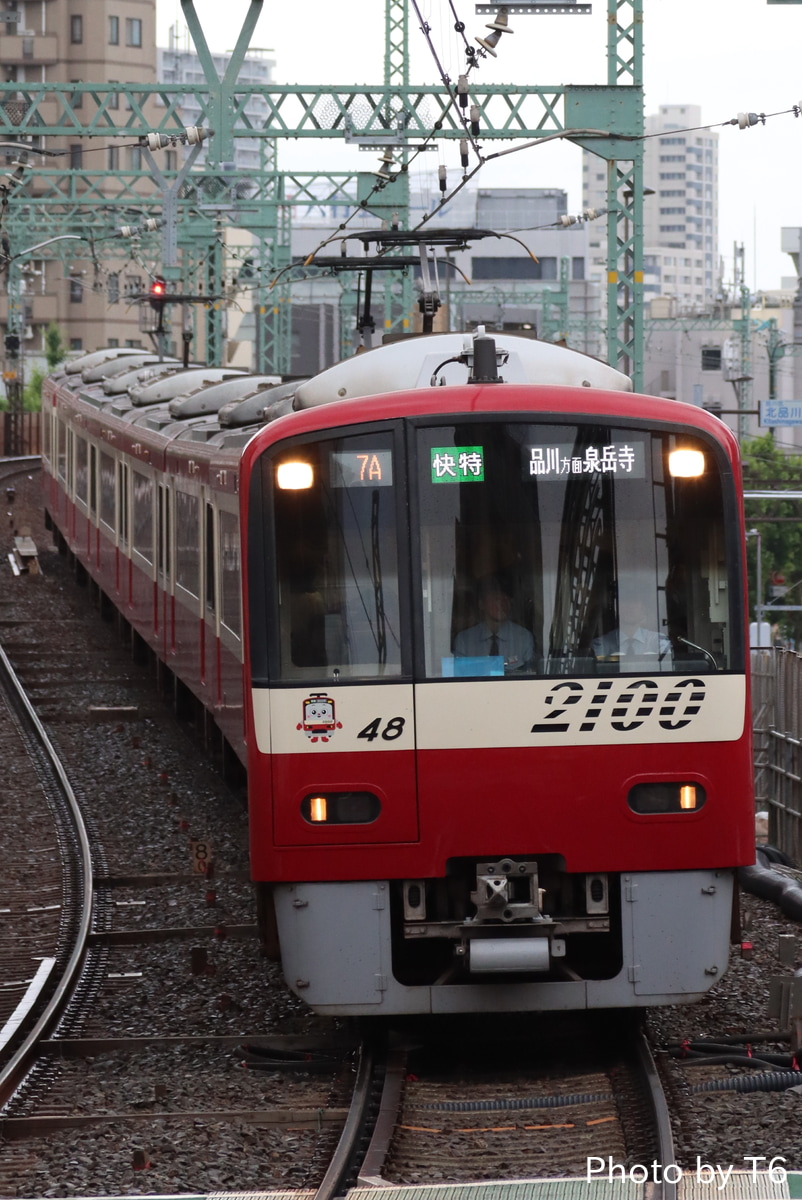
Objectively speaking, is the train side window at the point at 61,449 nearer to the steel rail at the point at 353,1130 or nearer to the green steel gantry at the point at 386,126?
the green steel gantry at the point at 386,126

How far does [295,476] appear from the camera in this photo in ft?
23.2

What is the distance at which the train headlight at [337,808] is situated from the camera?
22.8 ft

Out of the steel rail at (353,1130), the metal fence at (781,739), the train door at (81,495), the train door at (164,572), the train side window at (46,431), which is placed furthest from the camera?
the train side window at (46,431)

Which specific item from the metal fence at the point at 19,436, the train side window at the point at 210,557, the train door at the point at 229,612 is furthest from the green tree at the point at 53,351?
the train door at the point at 229,612

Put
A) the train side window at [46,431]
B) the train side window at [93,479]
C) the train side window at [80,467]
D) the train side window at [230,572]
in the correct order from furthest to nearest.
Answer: the train side window at [46,431] → the train side window at [80,467] → the train side window at [93,479] → the train side window at [230,572]

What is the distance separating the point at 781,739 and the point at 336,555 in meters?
8.18

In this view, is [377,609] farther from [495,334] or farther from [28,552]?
[28,552]

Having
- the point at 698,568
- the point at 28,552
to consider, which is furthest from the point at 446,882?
the point at 28,552

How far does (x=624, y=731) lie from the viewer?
6.91m

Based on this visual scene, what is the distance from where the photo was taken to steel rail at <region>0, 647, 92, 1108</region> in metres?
7.47

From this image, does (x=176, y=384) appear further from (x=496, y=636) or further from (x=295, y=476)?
(x=496, y=636)

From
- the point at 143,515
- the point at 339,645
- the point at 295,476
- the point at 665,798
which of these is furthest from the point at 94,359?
the point at 665,798

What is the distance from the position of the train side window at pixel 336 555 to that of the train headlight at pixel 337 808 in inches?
17.2

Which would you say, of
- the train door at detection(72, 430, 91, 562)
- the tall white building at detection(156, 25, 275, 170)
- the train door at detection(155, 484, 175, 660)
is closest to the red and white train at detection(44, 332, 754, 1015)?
the train door at detection(155, 484, 175, 660)
